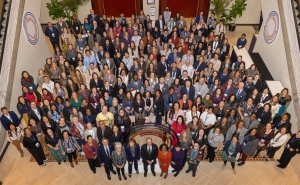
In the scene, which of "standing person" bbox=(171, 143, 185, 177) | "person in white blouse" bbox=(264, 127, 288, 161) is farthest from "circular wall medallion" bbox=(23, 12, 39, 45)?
"person in white blouse" bbox=(264, 127, 288, 161)

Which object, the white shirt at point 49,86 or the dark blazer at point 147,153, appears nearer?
the dark blazer at point 147,153

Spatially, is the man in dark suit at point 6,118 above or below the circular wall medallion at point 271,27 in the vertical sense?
below

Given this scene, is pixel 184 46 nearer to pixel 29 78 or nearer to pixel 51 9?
pixel 29 78

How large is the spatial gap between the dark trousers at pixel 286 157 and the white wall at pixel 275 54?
141 centimetres

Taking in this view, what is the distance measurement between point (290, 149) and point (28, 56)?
8.62 m

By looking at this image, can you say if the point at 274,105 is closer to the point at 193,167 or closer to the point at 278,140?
the point at 278,140

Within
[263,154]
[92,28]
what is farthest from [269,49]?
[92,28]

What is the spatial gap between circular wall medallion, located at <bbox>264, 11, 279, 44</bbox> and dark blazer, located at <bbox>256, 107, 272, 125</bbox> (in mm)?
4016

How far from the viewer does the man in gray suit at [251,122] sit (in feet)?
21.2

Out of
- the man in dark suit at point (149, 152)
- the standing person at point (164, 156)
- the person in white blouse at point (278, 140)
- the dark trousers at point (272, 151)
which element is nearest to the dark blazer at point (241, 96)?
the person in white blouse at point (278, 140)

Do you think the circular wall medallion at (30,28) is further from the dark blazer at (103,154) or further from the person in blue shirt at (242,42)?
the person in blue shirt at (242,42)

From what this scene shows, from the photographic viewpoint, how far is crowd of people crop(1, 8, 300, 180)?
6094mm

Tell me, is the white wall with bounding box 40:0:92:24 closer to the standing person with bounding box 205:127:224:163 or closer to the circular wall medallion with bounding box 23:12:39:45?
the circular wall medallion with bounding box 23:12:39:45

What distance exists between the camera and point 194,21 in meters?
10.3
